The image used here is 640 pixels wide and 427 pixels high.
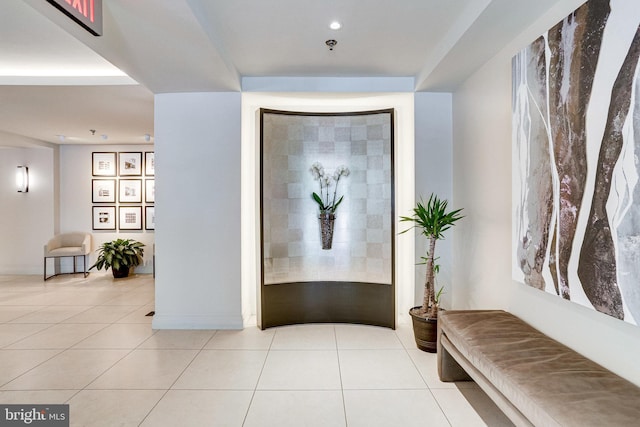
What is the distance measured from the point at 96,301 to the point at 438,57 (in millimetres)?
5593

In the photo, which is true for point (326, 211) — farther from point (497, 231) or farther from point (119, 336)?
point (119, 336)

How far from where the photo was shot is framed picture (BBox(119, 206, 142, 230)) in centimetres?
704

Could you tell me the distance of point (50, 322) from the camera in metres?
4.07

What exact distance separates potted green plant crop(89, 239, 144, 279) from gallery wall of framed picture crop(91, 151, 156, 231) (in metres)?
0.47

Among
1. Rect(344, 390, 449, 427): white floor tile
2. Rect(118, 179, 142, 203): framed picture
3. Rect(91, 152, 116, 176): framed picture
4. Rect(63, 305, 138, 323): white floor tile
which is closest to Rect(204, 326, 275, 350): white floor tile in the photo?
Rect(344, 390, 449, 427): white floor tile

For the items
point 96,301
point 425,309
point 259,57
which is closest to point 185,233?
point 259,57

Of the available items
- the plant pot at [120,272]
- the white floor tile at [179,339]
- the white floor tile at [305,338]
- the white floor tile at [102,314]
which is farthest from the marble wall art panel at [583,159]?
the plant pot at [120,272]

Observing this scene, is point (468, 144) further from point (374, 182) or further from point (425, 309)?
point (425, 309)

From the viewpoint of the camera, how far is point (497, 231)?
9.41 feet

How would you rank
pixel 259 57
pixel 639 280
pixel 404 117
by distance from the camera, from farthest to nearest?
pixel 404 117 < pixel 259 57 < pixel 639 280

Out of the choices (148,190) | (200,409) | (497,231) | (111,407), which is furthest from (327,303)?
(148,190)

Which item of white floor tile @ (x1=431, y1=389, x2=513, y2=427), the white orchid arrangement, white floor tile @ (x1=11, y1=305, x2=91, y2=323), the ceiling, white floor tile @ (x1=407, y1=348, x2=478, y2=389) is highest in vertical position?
the ceiling

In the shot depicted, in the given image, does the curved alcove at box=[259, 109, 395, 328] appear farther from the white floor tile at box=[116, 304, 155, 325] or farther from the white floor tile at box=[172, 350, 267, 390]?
the white floor tile at box=[116, 304, 155, 325]

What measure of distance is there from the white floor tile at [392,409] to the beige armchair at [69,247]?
6.48 meters
